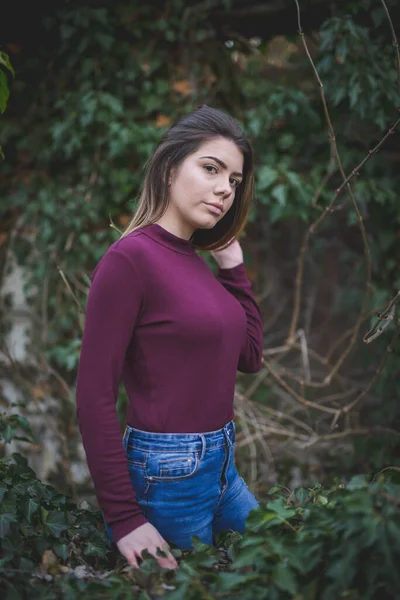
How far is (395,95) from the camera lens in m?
2.77

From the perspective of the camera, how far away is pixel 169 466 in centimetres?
147

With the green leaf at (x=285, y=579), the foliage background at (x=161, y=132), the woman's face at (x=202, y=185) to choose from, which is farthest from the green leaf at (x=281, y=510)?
the foliage background at (x=161, y=132)

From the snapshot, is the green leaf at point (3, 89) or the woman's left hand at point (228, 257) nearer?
the green leaf at point (3, 89)

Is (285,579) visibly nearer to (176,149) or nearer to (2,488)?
(2,488)

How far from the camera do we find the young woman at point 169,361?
1.40 meters

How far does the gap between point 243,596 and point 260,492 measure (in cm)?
242

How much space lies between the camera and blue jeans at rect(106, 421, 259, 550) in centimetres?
147

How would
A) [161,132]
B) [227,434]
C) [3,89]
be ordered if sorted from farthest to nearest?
[161,132]
[3,89]
[227,434]

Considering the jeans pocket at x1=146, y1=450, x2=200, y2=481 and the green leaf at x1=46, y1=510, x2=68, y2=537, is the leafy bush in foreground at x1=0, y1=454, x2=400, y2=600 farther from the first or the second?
the jeans pocket at x1=146, y1=450, x2=200, y2=481

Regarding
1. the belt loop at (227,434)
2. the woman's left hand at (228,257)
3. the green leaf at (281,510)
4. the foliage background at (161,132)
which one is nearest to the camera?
the green leaf at (281,510)

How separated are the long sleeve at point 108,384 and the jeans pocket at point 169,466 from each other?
89 mm

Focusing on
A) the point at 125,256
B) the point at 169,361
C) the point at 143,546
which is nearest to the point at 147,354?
the point at 169,361

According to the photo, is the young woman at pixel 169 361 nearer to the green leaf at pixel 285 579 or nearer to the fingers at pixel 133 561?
the fingers at pixel 133 561

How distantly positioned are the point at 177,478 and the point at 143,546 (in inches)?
7.2
